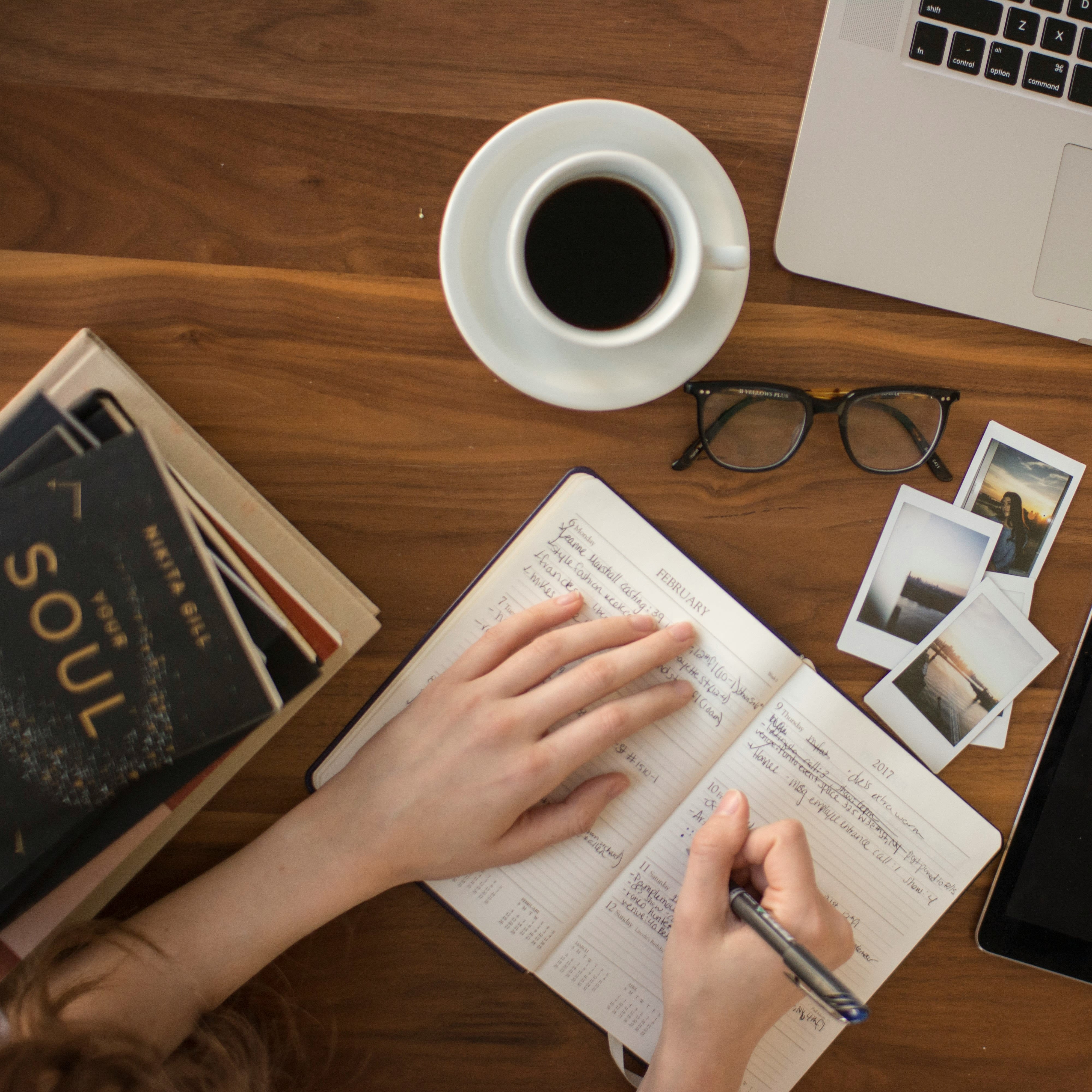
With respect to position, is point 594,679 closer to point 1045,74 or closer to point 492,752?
point 492,752

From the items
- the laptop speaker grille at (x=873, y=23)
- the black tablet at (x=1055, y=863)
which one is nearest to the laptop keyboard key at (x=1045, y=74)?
the laptop speaker grille at (x=873, y=23)

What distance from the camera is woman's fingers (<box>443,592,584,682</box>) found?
2.03ft

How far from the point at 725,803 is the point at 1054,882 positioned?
1.11 feet

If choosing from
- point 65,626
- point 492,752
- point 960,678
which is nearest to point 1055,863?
point 960,678

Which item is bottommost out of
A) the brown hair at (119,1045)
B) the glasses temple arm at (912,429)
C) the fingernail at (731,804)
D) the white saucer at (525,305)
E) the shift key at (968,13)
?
the brown hair at (119,1045)

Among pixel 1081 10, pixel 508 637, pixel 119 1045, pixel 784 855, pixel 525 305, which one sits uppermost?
pixel 1081 10

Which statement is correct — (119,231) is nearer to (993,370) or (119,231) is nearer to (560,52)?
(560,52)

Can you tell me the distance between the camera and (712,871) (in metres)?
0.60

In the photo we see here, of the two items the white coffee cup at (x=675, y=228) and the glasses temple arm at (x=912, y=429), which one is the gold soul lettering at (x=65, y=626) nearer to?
the white coffee cup at (x=675, y=228)

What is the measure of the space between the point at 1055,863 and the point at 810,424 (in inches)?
18.4

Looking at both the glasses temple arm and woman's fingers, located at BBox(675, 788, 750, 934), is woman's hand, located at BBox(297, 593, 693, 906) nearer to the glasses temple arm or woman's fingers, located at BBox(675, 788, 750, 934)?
woman's fingers, located at BBox(675, 788, 750, 934)

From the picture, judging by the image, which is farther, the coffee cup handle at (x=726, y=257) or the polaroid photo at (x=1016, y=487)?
the polaroid photo at (x=1016, y=487)

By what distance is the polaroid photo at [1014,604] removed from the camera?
0.69m

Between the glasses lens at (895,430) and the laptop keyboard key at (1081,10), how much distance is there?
330mm
